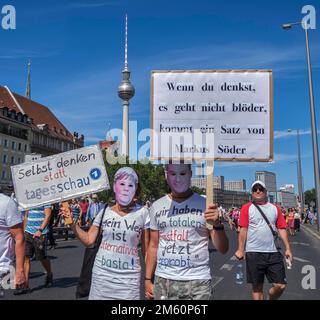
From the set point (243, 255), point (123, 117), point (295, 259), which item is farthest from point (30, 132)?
point (243, 255)

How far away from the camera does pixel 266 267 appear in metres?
6.21

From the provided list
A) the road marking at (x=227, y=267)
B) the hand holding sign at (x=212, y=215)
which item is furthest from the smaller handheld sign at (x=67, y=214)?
the road marking at (x=227, y=267)

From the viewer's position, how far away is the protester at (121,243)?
417 cm

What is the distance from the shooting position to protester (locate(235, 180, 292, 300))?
6.18m

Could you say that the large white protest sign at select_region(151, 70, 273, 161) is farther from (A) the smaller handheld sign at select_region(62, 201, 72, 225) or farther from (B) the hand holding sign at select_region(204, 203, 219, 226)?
(A) the smaller handheld sign at select_region(62, 201, 72, 225)

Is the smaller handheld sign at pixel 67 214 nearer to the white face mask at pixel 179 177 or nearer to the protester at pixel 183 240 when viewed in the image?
the protester at pixel 183 240

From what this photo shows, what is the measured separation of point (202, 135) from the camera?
4812 mm

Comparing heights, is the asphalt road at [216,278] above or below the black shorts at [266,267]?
below

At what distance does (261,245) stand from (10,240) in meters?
3.20

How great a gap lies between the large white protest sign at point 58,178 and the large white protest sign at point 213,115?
663 millimetres

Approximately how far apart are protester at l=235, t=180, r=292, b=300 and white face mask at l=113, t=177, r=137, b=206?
246 cm

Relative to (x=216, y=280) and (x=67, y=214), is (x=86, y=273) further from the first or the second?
(x=216, y=280)

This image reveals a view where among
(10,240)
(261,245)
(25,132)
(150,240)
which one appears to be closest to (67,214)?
(10,240)

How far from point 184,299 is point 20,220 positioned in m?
1.72
